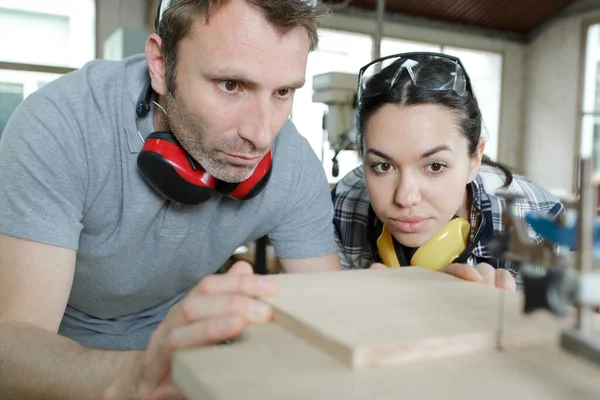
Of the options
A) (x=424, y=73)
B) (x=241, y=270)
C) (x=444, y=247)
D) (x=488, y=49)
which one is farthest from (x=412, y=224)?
(x=488, y=49)

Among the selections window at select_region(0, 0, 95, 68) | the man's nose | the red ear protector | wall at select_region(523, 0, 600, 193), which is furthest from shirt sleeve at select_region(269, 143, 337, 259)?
wall at select_region(523, 0, 600, 193)

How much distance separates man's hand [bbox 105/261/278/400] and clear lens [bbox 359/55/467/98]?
0.80 m

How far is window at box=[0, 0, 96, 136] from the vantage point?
4531 mm

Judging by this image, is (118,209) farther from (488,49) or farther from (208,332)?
(488,49)

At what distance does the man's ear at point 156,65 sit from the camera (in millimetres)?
1263

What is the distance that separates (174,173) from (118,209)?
208 mm

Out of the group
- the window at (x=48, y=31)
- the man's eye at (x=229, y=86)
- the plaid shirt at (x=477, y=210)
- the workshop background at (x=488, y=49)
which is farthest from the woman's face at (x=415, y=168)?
the window at (x=48, y=31)

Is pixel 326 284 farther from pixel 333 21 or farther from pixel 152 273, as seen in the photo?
pixel 333 21

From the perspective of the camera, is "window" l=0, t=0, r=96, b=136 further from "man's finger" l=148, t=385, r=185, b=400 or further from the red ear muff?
"man's finger" l=148, t=385, r=185, b=400

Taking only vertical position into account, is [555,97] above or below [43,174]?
above

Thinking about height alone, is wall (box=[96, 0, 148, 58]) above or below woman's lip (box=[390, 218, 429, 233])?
above

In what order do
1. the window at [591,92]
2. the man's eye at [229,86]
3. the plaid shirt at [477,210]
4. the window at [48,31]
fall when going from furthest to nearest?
the window at [591,92], the window at [48,31], the plaid shirt at [477,210], the man's eye at [229,86]

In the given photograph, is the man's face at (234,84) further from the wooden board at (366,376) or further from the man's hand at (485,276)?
the wooden board at (366,376)

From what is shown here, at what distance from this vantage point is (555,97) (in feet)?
24.3
